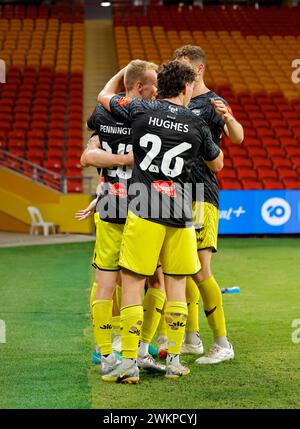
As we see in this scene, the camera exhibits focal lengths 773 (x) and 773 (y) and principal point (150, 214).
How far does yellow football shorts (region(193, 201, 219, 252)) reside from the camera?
18.0 feet

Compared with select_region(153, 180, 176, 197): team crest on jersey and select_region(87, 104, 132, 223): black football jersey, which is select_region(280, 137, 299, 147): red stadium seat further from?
select_region(153, 180, 176, 197): team crest on jersey

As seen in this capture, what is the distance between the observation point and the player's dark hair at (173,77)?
471 cm

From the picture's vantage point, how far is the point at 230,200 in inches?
632

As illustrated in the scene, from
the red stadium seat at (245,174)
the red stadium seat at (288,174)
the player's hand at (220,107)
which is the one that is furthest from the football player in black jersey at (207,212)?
the red stadium seat at (288,174)

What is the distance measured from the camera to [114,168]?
5156 millimetres

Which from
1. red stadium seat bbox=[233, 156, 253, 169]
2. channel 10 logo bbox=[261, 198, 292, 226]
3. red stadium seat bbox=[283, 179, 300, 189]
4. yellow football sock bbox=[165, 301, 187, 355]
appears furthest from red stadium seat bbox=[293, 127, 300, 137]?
yellow football sock bbox=[165, 301, 187, 355]

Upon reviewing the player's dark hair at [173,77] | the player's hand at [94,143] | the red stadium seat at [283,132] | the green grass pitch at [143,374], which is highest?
the player's dark hair at [173,77]

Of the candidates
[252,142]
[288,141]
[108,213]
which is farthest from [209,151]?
[288,141]

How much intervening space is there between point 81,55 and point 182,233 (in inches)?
767

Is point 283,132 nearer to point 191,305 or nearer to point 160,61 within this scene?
point 160,61

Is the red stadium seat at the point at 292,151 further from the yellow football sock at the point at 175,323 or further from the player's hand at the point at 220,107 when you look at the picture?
the yellow football sock at the point at 175,323

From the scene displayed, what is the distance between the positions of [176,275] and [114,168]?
84 cm

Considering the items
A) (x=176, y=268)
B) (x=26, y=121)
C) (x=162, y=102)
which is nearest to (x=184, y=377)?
(x=176, y=268)

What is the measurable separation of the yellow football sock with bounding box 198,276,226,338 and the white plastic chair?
11.3m
